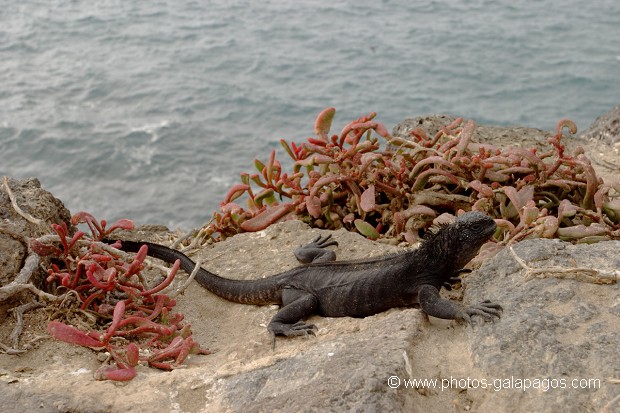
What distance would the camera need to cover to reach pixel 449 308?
3.66 meters

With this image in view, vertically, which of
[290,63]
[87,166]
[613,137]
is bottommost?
[87,166]

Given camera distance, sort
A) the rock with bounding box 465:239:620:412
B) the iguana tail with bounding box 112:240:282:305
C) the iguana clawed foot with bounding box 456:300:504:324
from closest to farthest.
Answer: the rock with bounding box 465:239:620:412 < the iguana clawed foot with bounding box 456:300:504:324 < the iguana tail with bounding box 112:240:282:305

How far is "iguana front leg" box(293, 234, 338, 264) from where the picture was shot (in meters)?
4.64

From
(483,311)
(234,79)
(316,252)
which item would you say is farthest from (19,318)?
(234,79)

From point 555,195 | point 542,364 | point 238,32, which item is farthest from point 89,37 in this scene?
point 542,364

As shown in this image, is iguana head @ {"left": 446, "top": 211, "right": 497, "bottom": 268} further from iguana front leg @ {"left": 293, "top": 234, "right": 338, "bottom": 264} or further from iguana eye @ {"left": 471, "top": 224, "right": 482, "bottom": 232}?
iguana front leg @ {"left": 293, "top": 234, "right": 338, "bottom": 264}

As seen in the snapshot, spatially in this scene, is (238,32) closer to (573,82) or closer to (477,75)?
(477,75)

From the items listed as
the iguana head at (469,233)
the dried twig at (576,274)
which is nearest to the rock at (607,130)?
the iguana head at (469,233)

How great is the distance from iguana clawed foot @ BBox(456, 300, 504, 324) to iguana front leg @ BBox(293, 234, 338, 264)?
1.19 meters

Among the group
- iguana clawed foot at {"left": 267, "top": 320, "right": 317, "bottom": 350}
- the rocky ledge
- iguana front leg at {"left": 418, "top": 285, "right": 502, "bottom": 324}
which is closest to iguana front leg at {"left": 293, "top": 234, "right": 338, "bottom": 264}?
the rocky ledge

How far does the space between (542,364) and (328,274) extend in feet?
4.71

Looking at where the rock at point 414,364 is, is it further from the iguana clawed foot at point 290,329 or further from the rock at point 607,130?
the rock at point 607,130

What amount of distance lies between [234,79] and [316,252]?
46.9 ft

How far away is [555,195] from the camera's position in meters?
5.02
